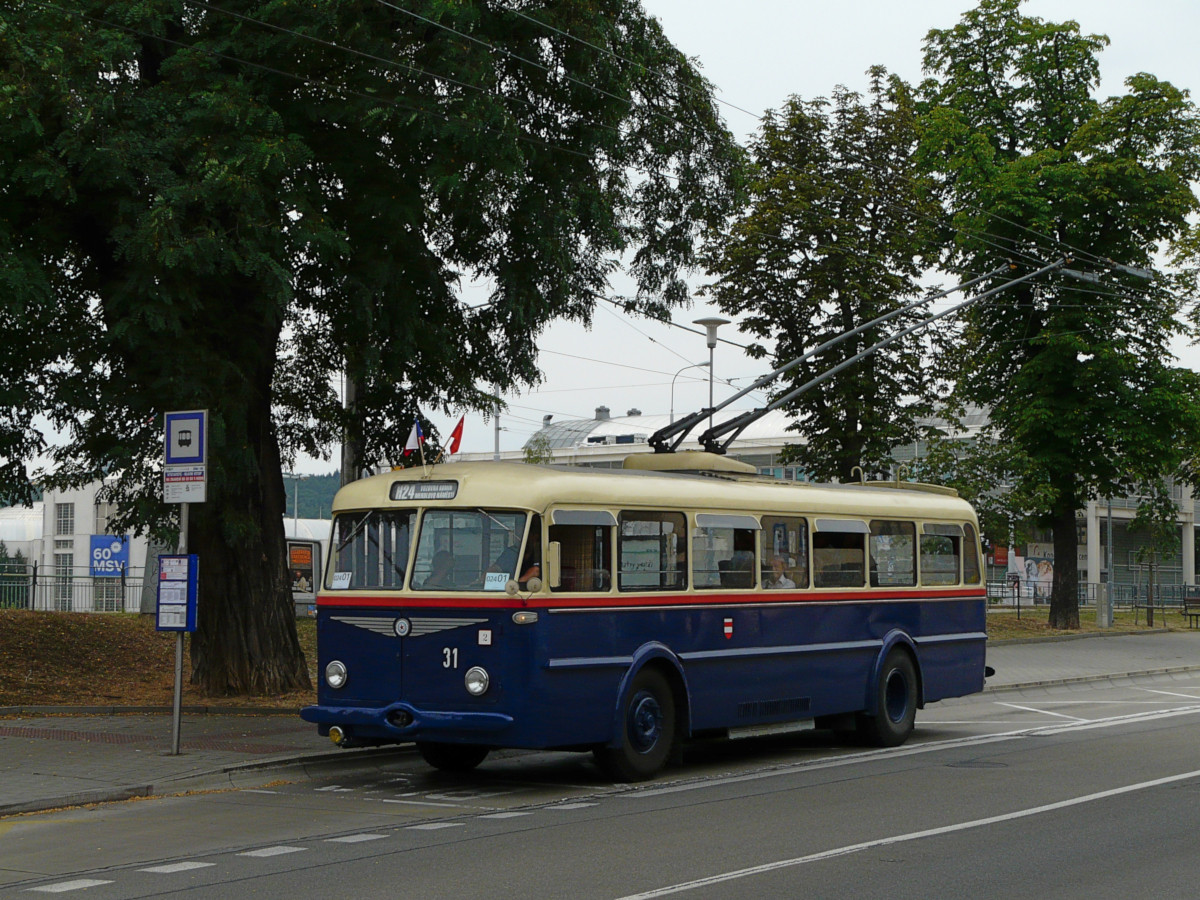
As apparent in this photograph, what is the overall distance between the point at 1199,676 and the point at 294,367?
1874 cm

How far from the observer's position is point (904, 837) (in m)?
10.2

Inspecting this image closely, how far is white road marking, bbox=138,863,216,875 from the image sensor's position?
9094 millimetres

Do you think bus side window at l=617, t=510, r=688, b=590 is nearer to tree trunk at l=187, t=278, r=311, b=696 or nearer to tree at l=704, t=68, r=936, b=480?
tree trunk at l=187, t=278, r=311, b=696

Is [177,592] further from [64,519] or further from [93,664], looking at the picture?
[64,519]

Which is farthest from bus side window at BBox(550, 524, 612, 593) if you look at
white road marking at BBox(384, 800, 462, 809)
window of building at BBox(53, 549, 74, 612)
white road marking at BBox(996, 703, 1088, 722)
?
window of building at BBox(53, 549, 74, 612)

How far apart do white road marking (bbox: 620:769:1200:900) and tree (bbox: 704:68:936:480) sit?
24.8 meters

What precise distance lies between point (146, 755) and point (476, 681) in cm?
365

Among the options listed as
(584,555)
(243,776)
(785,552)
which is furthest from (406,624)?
(785,552)

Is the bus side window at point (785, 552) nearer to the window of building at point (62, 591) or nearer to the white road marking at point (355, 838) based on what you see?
the white road marking at point (355, 838)

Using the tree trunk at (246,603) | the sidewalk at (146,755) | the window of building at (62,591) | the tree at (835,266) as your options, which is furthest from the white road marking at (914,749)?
the window of building at (62,591)

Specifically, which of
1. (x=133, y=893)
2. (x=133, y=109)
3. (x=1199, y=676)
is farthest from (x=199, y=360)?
(x=1199, y=676)

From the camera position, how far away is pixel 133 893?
8398mm

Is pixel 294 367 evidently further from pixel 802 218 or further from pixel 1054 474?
pixel 1054 474

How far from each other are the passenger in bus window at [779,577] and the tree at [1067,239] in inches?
910
